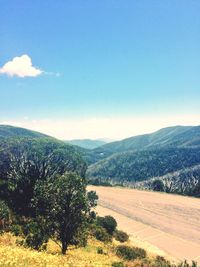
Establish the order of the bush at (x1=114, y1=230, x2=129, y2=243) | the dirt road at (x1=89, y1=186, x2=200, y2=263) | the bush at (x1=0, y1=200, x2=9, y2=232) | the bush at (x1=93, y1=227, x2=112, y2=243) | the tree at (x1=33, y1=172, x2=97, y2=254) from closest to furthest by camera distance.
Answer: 1. the tree at (x1=33, y1=172, x2=97, y2=254)
2. the bush at (x1=0, y1=200, x2=9, y2=232)
3. the bush at (x1=93, y1=227, x2=112, y2=243)
4. the bush at (x1=114, y1=230, x2=129, y2=243)
5. the dirt road at (x1=89, y1=186, x2=200, y2=263)

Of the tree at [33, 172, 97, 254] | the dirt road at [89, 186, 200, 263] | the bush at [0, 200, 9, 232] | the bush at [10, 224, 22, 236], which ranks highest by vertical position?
the tree at [33, 172, 97, 254]

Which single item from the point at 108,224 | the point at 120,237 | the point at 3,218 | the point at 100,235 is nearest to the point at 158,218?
the point at 108,224

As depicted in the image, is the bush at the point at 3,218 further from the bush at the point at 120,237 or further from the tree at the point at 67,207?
the bush at the point at 120,237

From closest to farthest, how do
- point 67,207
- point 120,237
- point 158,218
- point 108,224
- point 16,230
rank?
point 67,207 → point 16,230 → point 120,237 → point 108,224 → point 158,218

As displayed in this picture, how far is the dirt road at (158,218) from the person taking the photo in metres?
60.1

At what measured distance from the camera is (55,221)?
1280 inches

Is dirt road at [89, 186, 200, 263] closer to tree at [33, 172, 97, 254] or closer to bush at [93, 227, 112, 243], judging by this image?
bush at [93, 227, 112, 243]

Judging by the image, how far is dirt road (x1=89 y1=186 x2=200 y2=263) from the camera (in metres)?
60.1

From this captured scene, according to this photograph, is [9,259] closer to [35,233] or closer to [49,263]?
[49,263]

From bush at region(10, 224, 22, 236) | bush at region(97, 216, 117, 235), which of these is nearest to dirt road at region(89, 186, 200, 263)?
bush at region(97, 216, 117, 235)

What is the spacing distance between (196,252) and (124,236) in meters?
11.5

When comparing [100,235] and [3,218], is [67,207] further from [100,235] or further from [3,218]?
[100,235]

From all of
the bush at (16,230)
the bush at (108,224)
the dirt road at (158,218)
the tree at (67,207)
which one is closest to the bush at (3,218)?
the bush at (16,230)

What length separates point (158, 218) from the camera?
82.4 m
